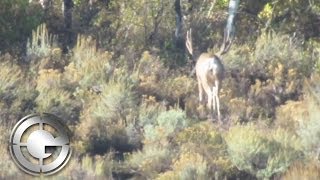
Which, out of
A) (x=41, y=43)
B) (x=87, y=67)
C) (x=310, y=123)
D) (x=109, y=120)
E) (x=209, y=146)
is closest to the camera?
(x=209, y=146)

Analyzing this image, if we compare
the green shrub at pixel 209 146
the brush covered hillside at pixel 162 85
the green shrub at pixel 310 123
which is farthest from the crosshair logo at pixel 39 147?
the green shrub at pixel 310 123

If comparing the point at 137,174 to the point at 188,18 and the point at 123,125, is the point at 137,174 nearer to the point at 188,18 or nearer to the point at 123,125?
the point at 123,125

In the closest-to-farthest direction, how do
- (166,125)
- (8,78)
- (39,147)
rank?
(39,147)
(166,125)
(8,78)

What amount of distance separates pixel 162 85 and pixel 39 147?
313 inches

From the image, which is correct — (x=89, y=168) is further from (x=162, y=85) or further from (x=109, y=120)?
(x=162, y=85)

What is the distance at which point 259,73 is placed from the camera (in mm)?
20750

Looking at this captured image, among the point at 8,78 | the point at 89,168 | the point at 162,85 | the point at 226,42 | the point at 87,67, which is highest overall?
the point at 226,42

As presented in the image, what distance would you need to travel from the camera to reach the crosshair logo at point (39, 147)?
38.0ft

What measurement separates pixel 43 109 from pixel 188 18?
314 inches

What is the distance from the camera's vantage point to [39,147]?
38.2ft

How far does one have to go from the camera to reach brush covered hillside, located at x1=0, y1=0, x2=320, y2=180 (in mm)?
14875

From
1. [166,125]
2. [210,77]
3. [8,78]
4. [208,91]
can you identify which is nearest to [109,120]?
[166,125]

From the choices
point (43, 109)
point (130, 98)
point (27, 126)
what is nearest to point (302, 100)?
point (130, 98)

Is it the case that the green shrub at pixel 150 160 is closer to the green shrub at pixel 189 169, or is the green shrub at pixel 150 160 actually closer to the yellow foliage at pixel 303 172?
the green shrub at pixel 189 169
